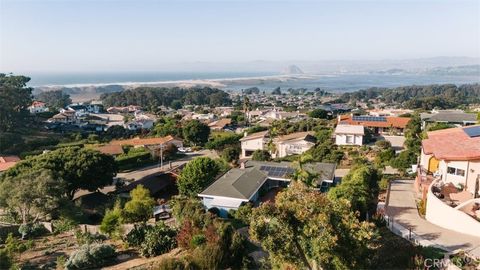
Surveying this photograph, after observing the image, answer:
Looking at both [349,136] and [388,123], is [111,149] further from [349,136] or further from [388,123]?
[388,123]

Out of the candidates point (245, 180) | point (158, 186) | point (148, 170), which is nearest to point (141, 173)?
point (148, 170)

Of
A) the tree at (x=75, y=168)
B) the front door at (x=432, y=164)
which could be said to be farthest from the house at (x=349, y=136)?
the tree at (x=75, y=168)

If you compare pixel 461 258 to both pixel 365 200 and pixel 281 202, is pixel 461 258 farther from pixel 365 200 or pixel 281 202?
pixel 281 202

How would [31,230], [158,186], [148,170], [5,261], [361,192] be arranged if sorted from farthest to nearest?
1. [148,170]
2. [158,186]
3. [31,230]
4. [361,192]
5. [5,261]

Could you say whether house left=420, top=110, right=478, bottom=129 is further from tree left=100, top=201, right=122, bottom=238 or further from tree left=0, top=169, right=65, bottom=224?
tree left=0, top=169, right=65, bottom=224

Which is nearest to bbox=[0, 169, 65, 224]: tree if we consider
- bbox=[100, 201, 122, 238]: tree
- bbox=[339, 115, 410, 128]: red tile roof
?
bbox=[100, 201, 122, 238]: tree

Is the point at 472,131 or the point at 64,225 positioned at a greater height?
the point at 472,131
